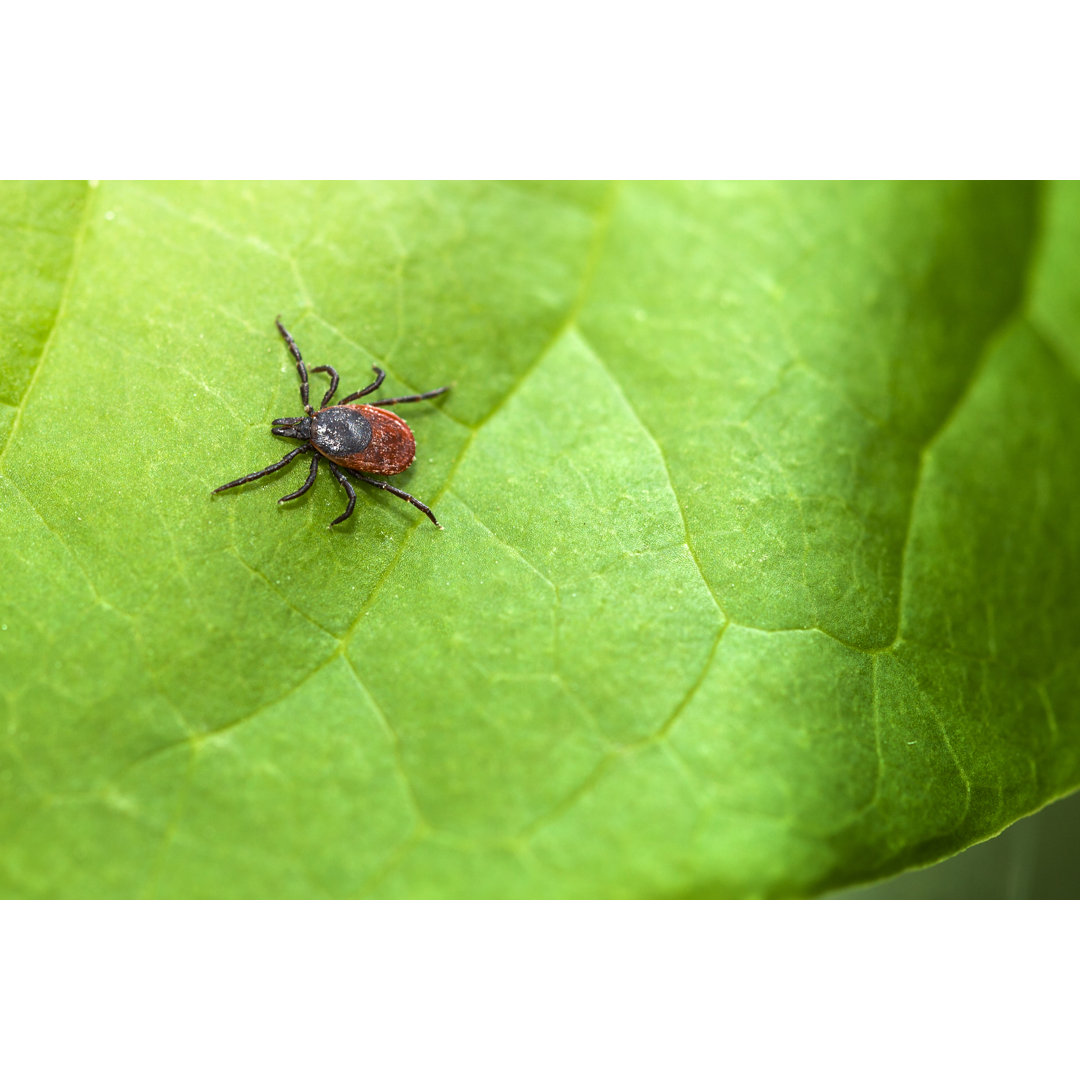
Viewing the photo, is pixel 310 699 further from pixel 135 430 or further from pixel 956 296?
pixel 956 296

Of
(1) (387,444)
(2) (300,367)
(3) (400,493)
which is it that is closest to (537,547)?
(3) (400,493)

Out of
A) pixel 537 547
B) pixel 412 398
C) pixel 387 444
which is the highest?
pixel 412 398

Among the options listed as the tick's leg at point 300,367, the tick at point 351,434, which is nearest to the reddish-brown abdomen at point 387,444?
Result: the tick at point 351,434

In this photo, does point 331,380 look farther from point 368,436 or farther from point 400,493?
point 400,493

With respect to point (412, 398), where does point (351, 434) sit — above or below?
below

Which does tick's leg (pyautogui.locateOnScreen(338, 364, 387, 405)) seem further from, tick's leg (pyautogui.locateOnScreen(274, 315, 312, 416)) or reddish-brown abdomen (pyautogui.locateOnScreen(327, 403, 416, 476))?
tick's leg (pyautogui.locateOnScreen(274, 315, 312, 416))

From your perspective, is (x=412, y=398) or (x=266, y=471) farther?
(x=412, y=398)

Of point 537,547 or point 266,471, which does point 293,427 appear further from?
point 537,547
